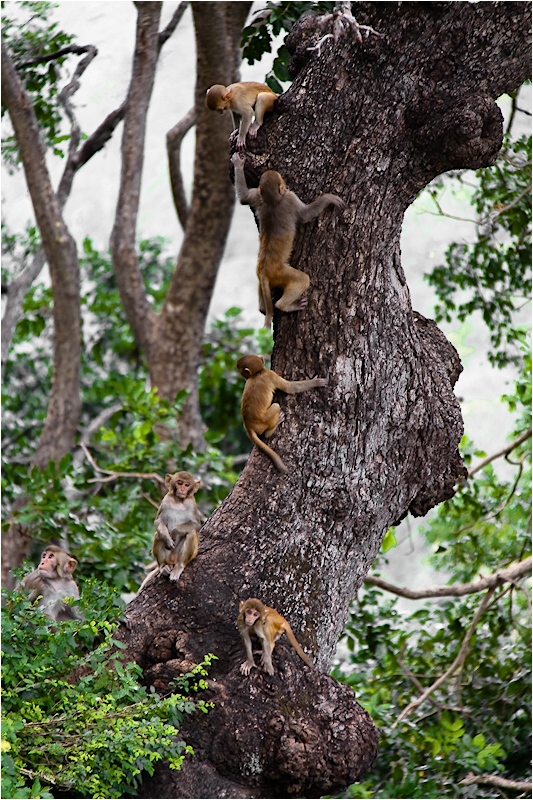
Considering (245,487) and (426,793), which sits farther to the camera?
(426,793)

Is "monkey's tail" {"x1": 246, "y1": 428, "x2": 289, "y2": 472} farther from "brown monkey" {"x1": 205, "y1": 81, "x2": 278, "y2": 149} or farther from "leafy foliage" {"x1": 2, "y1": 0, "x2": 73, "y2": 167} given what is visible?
"leafy foliage" {"x1": 2, "y1": 0, "x2": 73, "y2": 167}

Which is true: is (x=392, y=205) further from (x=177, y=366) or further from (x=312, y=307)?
(x=177, y=366)

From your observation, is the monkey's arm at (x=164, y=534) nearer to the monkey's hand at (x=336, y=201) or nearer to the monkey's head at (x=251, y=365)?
the monkey's head at (x=251, y=365)

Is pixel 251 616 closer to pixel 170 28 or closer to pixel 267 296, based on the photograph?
pixel 267 296

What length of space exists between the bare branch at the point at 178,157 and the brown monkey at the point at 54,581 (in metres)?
4.76

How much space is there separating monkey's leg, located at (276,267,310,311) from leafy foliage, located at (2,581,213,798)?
1.54m

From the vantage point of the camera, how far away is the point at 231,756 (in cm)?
372

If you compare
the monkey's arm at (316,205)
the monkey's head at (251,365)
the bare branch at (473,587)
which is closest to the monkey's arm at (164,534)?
the monkey's head at (251,365)

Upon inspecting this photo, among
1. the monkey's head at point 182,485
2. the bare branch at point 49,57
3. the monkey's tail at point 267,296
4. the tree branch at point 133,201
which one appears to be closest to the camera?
the monkey's tail at point 267,296

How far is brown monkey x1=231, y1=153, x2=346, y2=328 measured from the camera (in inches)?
163

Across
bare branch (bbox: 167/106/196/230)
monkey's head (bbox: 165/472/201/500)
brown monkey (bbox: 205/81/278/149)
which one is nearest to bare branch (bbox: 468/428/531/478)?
monkey's head (bbox: 165/472/201/500)

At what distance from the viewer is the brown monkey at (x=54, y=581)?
5.04 metres

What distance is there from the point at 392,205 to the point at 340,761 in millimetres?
2380

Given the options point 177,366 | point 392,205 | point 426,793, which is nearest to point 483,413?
point 177,366
